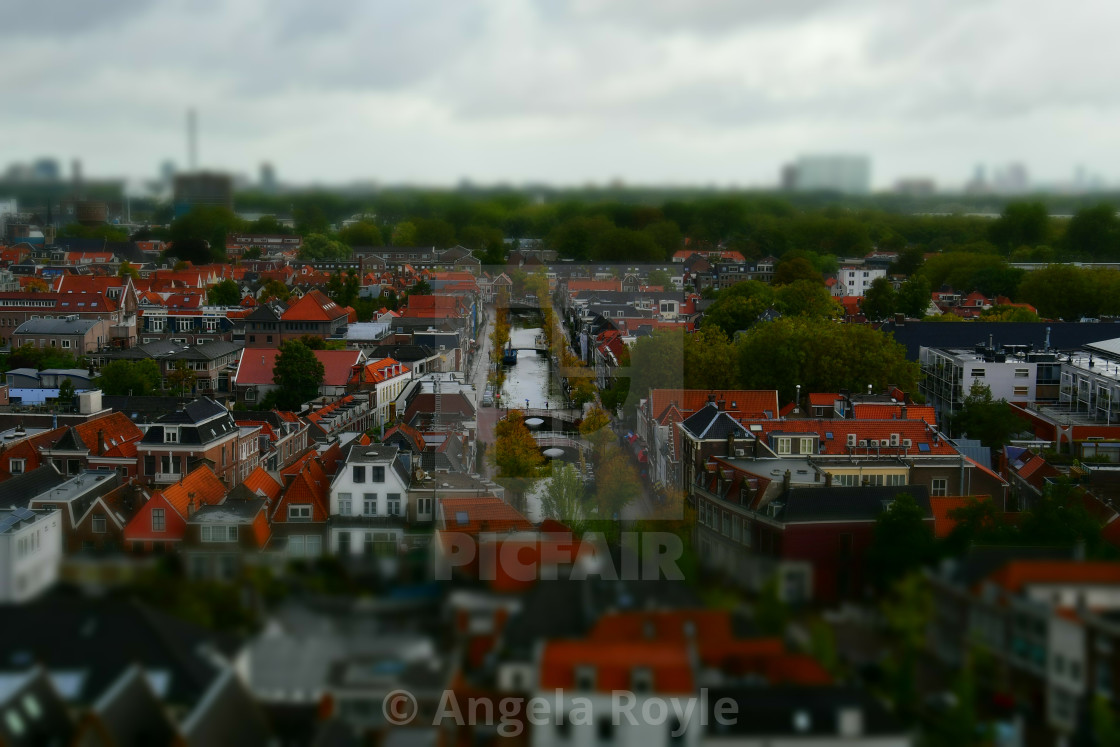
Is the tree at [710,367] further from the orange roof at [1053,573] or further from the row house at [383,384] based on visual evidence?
the orange roof at [1053,573]

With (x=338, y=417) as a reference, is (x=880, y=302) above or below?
above

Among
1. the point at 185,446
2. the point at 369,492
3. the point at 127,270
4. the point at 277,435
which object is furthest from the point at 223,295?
the point at 369,492

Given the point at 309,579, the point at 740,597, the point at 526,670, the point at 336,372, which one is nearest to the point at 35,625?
the point at 309,579

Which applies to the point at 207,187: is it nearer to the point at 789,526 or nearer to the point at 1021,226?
the point at 789,526

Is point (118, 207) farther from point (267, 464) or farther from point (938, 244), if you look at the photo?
point (267, 464)

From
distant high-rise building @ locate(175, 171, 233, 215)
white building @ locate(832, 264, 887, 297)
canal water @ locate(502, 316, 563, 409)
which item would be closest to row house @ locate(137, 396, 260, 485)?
canal water @ locate(502, 316, 563, 409)

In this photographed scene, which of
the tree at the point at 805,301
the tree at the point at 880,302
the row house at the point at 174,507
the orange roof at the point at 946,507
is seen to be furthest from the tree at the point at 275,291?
the orange roof at the point at 946,507

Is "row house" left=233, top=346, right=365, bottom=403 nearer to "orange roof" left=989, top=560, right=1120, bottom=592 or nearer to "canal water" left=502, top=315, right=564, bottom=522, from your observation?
"canal water" left=502, top=315, right=564, bottom=522
